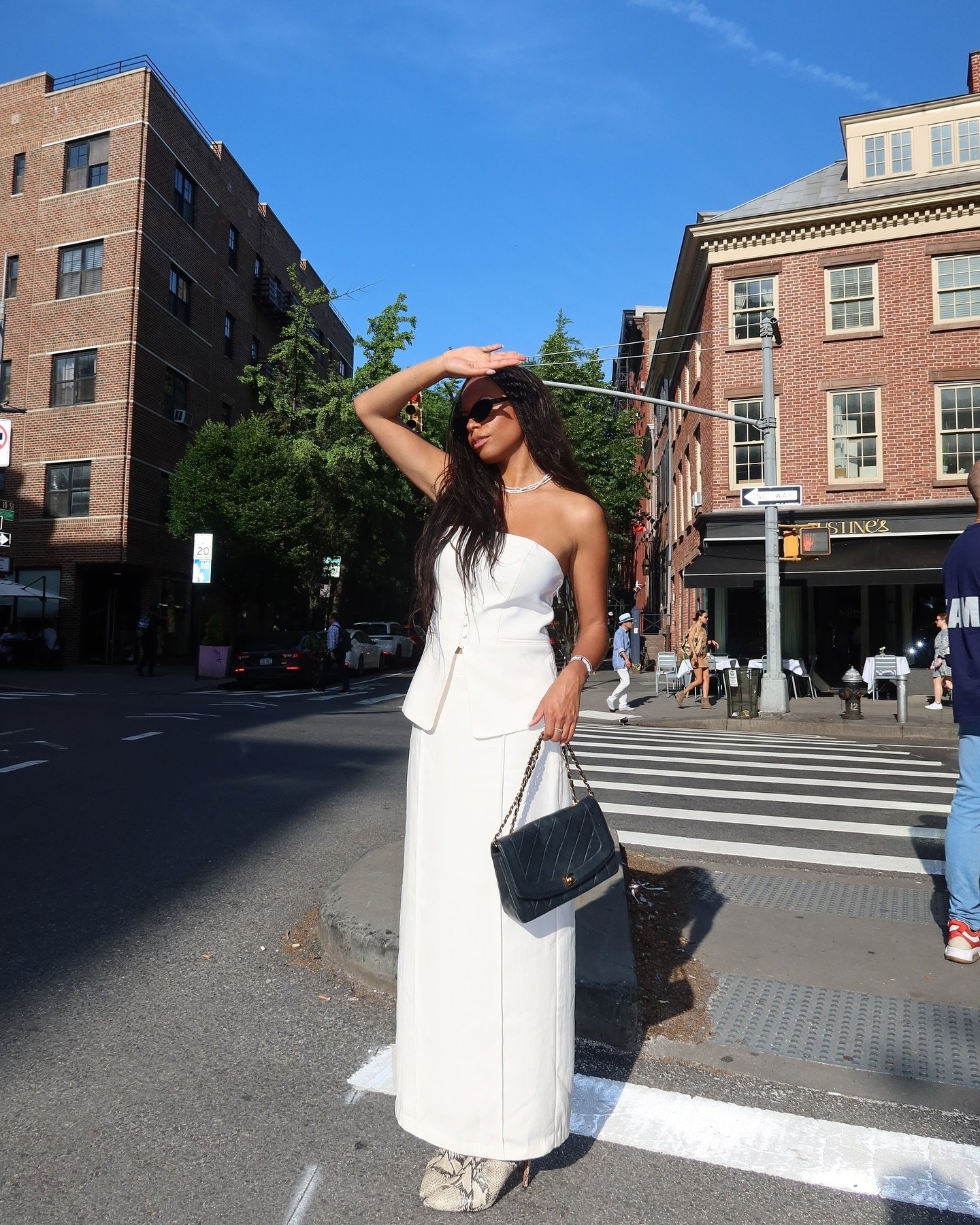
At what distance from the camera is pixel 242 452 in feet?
90.5

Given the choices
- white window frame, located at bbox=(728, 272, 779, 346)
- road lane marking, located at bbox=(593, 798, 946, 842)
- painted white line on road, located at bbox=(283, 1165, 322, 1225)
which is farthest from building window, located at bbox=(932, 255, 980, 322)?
painted white line on road, located at bbox=(283, 1165, 322, 1225)

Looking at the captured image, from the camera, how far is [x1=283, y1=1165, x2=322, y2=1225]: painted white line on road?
7.06 ft

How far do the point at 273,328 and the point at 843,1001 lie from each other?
4115cm

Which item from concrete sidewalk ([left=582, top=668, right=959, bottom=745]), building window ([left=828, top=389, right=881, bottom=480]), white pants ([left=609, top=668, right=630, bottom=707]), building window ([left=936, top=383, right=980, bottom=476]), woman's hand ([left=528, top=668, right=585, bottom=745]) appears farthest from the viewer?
building window ([left=828, top=389, right=881, bottom=480])

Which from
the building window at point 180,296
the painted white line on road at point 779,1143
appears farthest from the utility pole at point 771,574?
the building window at point 180,296

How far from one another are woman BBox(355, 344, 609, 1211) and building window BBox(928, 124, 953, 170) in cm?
2500

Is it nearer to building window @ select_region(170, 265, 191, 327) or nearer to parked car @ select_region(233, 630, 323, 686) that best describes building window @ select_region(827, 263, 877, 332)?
parked car @ select_region(233, 630, 323, 686)

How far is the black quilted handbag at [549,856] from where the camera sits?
2.08 meters

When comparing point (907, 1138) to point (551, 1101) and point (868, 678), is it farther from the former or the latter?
point (868, 678)

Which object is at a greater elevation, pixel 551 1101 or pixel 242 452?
pixel 242 452

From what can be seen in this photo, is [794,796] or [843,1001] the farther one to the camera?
[794,796]

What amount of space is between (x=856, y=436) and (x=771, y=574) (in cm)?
757

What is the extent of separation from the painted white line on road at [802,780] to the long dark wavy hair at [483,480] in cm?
634

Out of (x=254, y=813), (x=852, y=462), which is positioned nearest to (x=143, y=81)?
(x=852, y=462)
